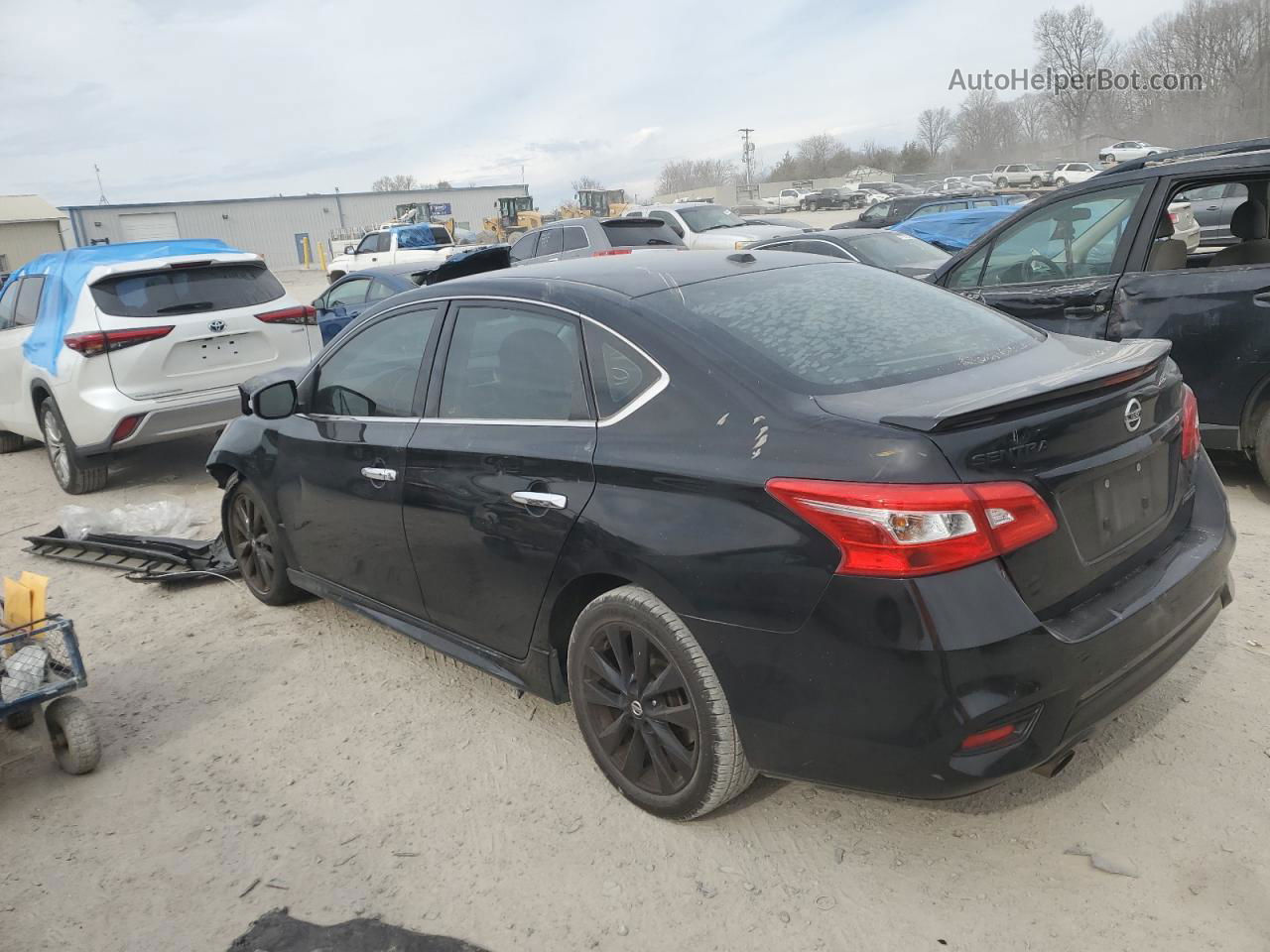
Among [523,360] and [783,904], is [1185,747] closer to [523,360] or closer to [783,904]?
[783,904]

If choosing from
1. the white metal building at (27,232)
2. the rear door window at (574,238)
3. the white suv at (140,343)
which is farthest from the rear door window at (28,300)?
the white metal building at (27,232)

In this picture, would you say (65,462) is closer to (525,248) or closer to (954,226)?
(525,248)

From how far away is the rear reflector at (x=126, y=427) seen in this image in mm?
6977

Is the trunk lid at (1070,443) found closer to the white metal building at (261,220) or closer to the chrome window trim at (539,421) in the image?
the chrome window trim at (539,421)

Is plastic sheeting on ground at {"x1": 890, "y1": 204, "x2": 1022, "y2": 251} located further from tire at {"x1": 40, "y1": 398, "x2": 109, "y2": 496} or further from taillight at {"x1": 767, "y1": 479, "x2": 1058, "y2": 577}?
Result: taillight at {"x1": 767, "y1": 479, "x2": 1058, "y2": 577}

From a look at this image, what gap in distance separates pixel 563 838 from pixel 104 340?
5.81m

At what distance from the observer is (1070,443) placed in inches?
93.6

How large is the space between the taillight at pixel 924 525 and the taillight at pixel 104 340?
6324 mm

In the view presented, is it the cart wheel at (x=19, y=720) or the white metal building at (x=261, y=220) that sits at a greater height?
the white metal building at (x=261, y=220)

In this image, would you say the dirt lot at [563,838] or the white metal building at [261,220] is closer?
the dirt lot at [563,838]

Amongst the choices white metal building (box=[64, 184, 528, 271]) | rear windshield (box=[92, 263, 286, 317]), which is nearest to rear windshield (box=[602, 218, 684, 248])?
rear windshield (box=[92, 263, 286, 317])

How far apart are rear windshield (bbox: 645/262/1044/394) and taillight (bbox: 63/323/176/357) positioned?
17.8 ft

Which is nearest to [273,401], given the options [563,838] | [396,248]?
[563,838]

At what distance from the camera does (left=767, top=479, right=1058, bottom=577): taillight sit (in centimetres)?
219
